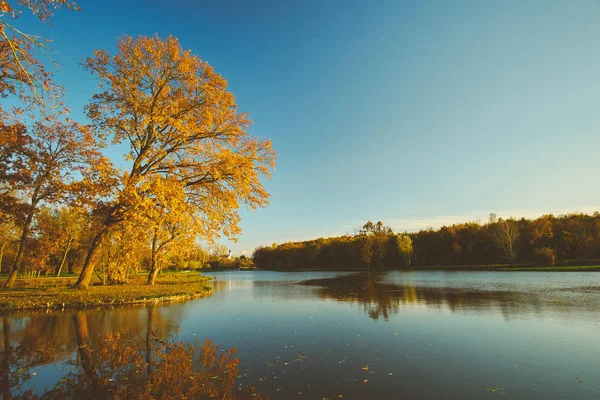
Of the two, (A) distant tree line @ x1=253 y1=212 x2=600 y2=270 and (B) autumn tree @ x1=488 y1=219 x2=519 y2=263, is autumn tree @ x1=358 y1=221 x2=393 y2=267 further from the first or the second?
(B) autumn tree @ x1=488 y1=219 x2=519 y2=263

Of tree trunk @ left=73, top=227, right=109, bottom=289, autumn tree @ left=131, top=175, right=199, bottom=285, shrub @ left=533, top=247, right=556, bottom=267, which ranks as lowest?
shrub @ left=533, top=247, right=556, bottom=267

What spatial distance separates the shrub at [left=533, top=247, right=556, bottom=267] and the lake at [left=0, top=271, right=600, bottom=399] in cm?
4910

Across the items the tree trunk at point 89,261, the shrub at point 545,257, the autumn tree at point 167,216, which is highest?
the autumn tree at point 167,216

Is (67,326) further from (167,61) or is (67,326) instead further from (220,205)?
(167,61)

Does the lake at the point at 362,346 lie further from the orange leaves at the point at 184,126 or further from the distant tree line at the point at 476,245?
the distant tree line at the point at 476,245

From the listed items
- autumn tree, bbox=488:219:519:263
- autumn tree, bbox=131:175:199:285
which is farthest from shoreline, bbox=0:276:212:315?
autumn tree, bbox=488:219:519:263

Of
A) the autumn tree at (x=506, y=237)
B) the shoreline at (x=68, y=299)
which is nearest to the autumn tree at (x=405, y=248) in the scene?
the autumn tree at (x=506, y=237)

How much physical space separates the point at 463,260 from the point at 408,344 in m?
81.7

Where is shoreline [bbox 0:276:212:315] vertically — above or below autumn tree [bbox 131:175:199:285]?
below

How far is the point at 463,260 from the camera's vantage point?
78938 mm

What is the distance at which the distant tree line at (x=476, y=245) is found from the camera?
5991 cm

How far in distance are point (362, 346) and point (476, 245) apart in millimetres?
82176

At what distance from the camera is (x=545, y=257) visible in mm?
55406

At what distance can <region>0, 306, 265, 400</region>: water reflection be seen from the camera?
5875 millimetres
